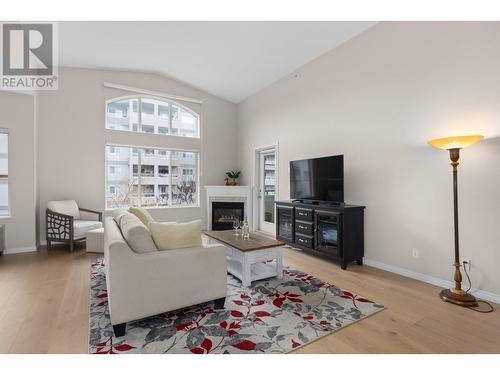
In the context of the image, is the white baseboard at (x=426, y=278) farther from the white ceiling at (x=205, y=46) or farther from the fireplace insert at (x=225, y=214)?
the white ceiling at (x=205, y=46)

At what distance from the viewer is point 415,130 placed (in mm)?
3254

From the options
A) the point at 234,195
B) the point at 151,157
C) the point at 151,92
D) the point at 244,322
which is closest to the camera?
the point at 244,322

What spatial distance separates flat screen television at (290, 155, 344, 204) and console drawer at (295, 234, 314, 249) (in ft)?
2.14

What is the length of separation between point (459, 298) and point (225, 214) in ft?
15.5

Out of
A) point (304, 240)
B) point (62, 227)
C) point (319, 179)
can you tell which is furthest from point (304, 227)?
point (62, 227)

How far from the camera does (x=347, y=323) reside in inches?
86.6

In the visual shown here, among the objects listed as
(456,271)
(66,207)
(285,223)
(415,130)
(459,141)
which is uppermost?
(415,130)

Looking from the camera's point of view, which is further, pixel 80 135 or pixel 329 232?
pixel 80 135

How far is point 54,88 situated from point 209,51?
3.17 meters

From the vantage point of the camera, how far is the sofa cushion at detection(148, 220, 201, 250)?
223 centimetres

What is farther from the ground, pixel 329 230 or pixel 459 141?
pixel 459 141

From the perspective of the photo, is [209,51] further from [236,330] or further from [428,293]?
[428,293]

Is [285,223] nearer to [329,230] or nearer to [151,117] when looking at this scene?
[329,230]
